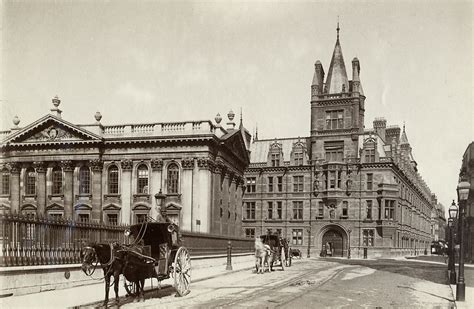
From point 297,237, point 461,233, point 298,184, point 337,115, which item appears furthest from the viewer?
point 298,184

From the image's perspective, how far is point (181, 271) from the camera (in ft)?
45.2

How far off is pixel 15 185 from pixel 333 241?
107 ft

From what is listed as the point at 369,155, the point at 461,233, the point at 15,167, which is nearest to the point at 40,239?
the point at 461,233

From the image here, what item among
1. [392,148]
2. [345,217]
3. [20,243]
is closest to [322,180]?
[345,217]

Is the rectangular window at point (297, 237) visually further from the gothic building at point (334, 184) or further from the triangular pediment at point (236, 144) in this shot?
the triangular pediment at point (236, 144)

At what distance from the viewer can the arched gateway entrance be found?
5359 cm

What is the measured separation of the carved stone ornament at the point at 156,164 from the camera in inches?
1437

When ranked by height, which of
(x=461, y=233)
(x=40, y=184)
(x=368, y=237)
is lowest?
(x=368, y=237)

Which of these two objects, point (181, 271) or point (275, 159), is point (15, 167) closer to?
point (181, 271)

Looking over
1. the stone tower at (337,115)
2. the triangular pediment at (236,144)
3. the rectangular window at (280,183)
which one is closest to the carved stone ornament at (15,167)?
the triangular pediment at (236,144)

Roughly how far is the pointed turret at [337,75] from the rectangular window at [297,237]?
631 inches

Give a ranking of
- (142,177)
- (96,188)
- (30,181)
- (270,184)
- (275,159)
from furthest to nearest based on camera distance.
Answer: (275,159), (270,184), (30,181), (96,188), (142,177)

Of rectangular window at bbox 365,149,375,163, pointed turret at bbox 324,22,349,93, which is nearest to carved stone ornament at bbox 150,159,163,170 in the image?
rectangular window at bbox 365,149,375,163

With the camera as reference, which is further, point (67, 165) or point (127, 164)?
point (67, 165)
